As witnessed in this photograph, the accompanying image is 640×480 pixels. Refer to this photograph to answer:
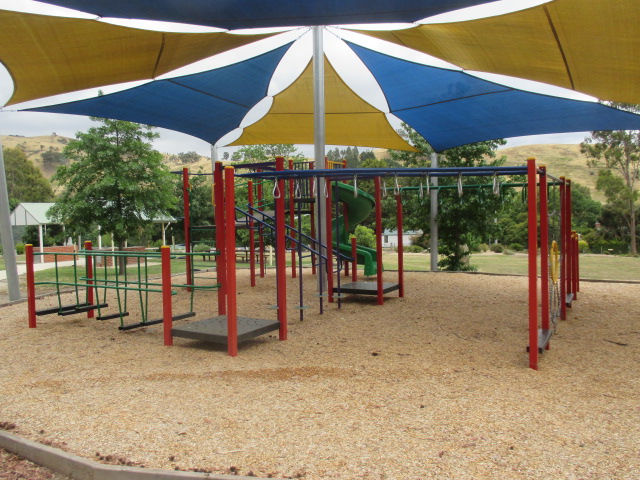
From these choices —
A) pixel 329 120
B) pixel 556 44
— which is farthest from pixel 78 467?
pixel 329 120

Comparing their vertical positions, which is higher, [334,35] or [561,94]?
[334,35]

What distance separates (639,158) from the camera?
29141 millimetres

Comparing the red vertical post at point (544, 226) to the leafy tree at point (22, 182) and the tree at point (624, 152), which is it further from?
the leafy tree at point (22, 182)

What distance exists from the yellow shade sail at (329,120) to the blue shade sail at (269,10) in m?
4.55

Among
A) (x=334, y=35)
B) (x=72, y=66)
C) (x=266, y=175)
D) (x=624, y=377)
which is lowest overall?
(x=624, y=377)

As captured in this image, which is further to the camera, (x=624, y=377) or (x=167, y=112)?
(x=167, y=112)

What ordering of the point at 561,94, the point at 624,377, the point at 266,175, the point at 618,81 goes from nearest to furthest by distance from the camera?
the point at 624,377 → the point at 266,175 → the point at 618,81 → the point at 561,94

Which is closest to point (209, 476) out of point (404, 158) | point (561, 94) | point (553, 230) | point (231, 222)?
point (231, 222)

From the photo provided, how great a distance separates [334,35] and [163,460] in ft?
26.4

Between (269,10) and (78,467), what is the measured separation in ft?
15.4

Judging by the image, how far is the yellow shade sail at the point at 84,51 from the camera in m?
5.95

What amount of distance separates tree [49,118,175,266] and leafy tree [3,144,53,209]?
142 ft

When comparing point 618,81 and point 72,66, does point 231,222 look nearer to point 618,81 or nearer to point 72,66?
point 72,66

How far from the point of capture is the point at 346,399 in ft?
12.7
